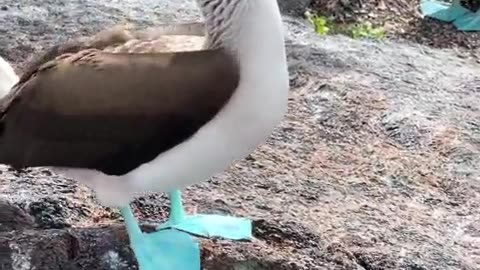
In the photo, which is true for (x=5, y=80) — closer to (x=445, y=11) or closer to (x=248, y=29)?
(x=248, y=29)

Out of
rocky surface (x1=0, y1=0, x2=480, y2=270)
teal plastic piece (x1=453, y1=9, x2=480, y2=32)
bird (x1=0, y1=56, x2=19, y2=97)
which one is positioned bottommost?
teal plastic piece (x1=453, y1=9, x2=480, y2=32)

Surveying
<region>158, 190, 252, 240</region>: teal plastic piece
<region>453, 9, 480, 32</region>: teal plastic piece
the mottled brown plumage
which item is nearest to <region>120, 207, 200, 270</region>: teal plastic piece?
<region>158, 190, 252, 240</region>: teal plastic piece

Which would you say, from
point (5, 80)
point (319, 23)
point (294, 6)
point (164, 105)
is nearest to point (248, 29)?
point (164, 105)

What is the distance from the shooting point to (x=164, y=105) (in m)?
2.31

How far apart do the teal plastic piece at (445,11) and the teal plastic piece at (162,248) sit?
3.10 meters

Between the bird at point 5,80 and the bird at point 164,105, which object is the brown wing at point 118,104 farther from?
the bird at point 5,80

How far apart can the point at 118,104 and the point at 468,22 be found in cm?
335

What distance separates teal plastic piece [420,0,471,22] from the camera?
5359 millimetres

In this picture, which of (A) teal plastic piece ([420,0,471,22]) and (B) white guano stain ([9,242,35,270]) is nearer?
(B) white guano stain ([9,242,35,270])

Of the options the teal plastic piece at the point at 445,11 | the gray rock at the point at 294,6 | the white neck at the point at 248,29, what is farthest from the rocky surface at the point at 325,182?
the teal plastic piece at the point at 445,11

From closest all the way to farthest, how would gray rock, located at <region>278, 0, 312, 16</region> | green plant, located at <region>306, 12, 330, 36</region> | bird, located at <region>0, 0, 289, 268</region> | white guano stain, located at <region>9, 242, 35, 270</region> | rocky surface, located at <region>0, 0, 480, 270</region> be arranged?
bird, located at <region>0, 0, 289, 268</region>
white guano stain, located at <region>9, 242, 35, 270</region>
rocky surface, located at <region>0, 0, 480, 270</region>
green plant, located at <region>306, 12, 330, 36</region>
gray rock, located at <region>278, 0, 312, 16</region>

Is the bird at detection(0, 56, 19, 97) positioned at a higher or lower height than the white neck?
lower

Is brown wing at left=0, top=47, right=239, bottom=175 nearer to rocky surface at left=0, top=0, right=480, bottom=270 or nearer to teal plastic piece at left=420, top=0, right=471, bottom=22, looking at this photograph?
rocky surface at left=0, top=0, right=480, bottom=270

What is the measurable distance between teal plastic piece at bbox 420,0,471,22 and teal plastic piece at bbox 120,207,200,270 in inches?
122
